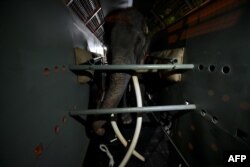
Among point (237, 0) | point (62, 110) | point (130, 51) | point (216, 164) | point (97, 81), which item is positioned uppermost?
point (237, 0)

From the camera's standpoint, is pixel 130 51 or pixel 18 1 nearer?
pixel 18 1

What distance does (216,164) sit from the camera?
37.7 inches

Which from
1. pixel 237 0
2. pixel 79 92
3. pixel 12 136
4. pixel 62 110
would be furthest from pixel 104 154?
pixel 237 0

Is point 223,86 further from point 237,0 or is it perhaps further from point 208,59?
point 237,0

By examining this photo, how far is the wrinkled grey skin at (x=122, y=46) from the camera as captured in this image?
1.14 meters

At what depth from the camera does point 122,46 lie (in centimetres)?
121

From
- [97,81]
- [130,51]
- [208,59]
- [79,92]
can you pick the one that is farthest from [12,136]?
[97,81]

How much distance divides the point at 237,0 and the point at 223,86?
0.47m

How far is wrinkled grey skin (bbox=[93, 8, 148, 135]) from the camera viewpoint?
3.76ft

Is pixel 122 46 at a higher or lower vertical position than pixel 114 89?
higher

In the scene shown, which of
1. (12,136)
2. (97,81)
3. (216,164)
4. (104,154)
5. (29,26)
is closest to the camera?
(12,136)

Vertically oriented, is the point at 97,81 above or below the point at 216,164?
above

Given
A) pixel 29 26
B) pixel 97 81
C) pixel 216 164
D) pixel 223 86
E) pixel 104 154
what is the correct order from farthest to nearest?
pixel 97 81 → pixel 104 154 → pixel 216 164 → pixel 223 86 → pixel 29 26

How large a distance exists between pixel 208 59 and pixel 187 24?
49cm
